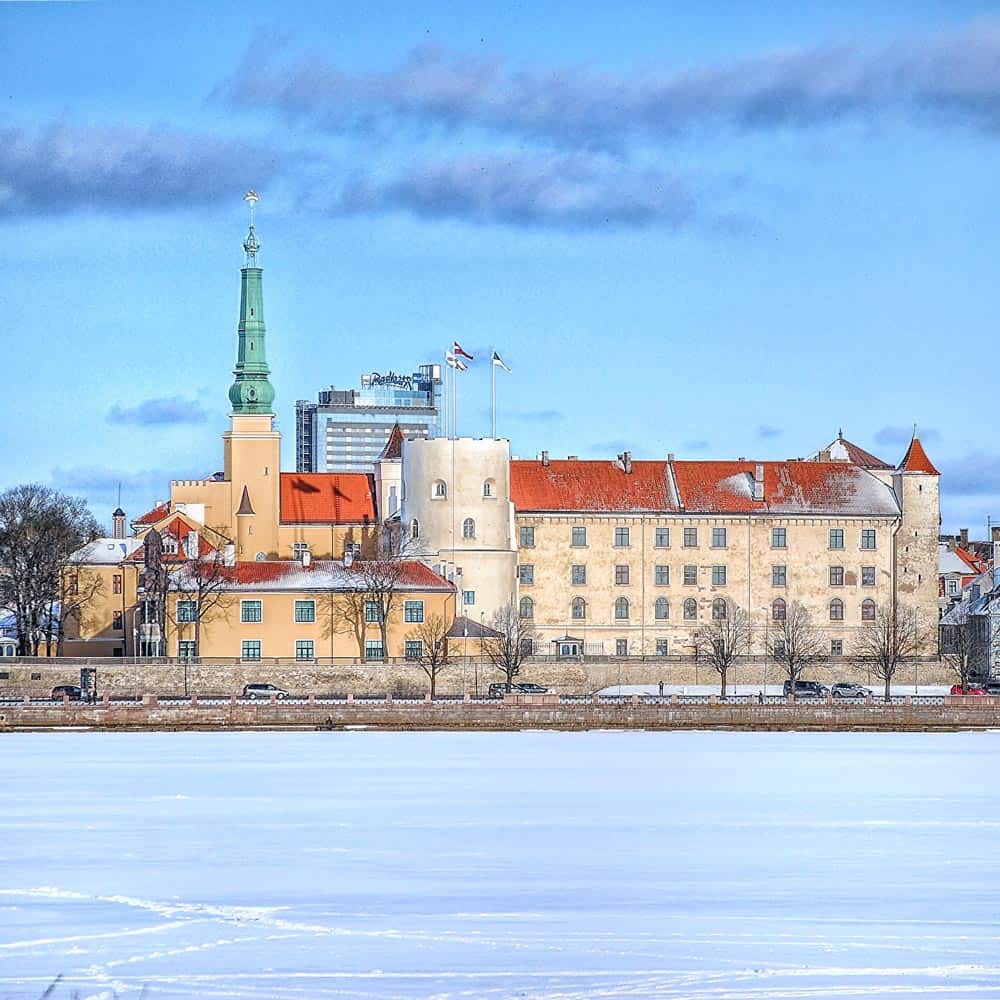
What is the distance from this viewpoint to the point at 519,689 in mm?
84000

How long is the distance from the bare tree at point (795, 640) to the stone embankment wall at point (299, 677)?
5218mm

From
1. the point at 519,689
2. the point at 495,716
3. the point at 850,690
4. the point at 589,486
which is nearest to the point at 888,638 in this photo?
the point at 850,690

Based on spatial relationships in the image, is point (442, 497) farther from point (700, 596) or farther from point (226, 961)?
point (226, 961)

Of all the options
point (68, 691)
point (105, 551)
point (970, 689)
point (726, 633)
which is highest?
point (105, 551)

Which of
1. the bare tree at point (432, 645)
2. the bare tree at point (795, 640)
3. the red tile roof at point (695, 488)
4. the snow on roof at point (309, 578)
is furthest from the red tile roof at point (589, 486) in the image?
the bare tree at point (432, 645)

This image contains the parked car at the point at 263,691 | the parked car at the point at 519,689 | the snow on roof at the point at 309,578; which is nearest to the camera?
the parked car at the point at 263,691

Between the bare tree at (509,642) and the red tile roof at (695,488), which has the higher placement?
the red tile roof at (695,488)

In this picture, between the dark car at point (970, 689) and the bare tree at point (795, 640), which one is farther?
the bare tree at point (795, 640)

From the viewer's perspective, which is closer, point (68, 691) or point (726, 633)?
point (68, 691)

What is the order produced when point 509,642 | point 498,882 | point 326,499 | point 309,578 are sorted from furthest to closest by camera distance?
point 326,499 < point 509,642 < point 309,578 < point 498,882

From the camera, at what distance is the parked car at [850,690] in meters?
83.2

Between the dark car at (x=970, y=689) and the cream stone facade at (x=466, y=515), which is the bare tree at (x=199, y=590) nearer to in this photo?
the cream stone facade at (x=466, y=515)

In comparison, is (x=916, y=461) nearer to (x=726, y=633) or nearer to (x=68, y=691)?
(x=726, y=633)

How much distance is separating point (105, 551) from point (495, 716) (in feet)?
103
